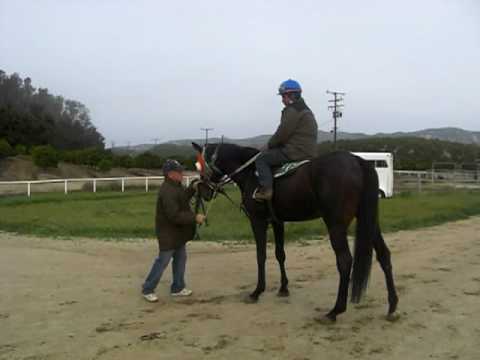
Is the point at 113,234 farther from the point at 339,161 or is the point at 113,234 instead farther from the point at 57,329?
the point at 339,161

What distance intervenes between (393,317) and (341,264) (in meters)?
0.81

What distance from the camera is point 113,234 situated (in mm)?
12039

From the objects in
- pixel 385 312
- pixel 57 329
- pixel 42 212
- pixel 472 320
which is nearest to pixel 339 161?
pixel 385 312

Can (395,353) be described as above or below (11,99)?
below

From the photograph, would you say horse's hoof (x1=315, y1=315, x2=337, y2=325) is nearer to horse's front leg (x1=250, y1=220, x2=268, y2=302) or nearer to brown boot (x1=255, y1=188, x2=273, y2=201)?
horse's front leg (x1=250, y1=220, x2=268, y2=302)

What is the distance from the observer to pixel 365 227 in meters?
5.45

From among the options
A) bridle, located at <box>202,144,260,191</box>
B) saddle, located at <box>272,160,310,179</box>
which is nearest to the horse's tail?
saddle, located at <box>272,160,310,179</box>

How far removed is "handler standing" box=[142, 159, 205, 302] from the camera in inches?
242

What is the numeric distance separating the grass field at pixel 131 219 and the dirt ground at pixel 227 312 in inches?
113

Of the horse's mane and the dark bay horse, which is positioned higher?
the horse's mane

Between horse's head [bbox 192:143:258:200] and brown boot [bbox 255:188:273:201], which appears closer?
brown boot [bbox 255:188:273:201]

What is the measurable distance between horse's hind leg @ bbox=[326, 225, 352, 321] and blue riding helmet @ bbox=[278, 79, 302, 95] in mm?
1906

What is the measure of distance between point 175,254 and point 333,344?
2.65 m

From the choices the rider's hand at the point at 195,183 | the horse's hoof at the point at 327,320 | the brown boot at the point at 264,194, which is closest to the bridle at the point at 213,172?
the rider's hand at the point at 195,183
